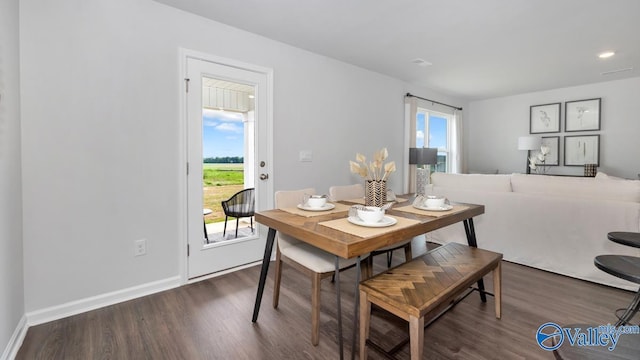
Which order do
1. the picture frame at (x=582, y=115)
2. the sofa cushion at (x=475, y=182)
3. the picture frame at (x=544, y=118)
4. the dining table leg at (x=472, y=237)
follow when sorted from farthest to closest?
the picture frame at (x=544, y=118) < the picture frame at (x=582, y=115) < the sofa cushion at (x=475, y=182) < the dining table leg at (x=472, y=237)

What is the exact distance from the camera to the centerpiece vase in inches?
73.5

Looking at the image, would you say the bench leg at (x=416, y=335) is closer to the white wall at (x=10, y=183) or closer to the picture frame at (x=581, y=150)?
the white wall at (x=10, y=183)

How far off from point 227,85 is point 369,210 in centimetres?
201

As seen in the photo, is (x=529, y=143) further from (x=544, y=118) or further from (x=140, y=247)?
(x=140, y=247)

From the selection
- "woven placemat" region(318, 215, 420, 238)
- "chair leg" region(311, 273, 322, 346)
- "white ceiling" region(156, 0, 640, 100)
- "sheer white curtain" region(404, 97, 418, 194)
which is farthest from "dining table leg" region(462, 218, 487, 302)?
"sheer white curtain" region(404, 97, 418, 194)

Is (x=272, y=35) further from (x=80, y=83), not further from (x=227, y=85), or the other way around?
(x=80, y=83)

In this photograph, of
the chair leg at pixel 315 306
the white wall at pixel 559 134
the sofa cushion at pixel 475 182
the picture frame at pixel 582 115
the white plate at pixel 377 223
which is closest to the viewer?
the white plate at pixel 377 223

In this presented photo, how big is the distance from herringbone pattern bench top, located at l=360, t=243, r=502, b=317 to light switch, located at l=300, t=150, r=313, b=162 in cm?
181

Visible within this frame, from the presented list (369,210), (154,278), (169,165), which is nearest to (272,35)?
(169,165)

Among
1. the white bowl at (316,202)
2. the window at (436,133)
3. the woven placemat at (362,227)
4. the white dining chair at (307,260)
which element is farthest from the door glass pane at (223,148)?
the window at (436,133)

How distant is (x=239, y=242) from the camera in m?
2.84

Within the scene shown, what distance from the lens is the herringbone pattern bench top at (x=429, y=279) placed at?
4.22ft

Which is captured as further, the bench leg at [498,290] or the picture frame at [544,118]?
the picture frame at [544,118]

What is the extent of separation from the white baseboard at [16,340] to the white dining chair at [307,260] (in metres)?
1.42
